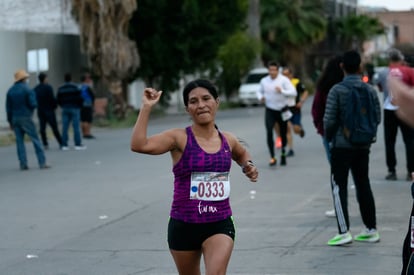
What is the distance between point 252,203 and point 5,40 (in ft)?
61.7

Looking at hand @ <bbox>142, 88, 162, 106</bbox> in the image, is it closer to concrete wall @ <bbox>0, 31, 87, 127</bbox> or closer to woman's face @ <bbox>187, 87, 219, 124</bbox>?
woman's face @ <bbox>187, 87, 219, 124</bbox>

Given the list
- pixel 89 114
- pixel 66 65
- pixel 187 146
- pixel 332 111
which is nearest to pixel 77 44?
pixel 66 65

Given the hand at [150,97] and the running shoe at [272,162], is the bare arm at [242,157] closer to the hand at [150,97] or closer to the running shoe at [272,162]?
the hand at [150,97]

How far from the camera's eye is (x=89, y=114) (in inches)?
971

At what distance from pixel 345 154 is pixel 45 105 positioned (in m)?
13.9

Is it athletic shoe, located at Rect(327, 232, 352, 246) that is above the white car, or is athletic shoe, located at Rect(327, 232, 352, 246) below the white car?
above

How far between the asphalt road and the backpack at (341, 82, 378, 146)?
1.10 metres

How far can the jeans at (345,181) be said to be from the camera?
29.2ft

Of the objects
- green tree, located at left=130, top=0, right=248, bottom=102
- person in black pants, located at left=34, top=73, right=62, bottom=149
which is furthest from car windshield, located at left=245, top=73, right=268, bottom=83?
person in black pants, located at left=34, top=73, right=62, bottom=149

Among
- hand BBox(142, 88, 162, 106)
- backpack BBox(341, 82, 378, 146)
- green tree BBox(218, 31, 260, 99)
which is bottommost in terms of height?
green tree BBox(218, 31, 260, 99)

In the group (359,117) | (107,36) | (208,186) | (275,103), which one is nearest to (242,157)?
(208,186)

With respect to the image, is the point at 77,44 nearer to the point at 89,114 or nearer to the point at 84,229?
the point at 89,114

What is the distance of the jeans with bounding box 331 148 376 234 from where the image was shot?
29.2 feet

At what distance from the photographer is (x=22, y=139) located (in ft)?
55.9
